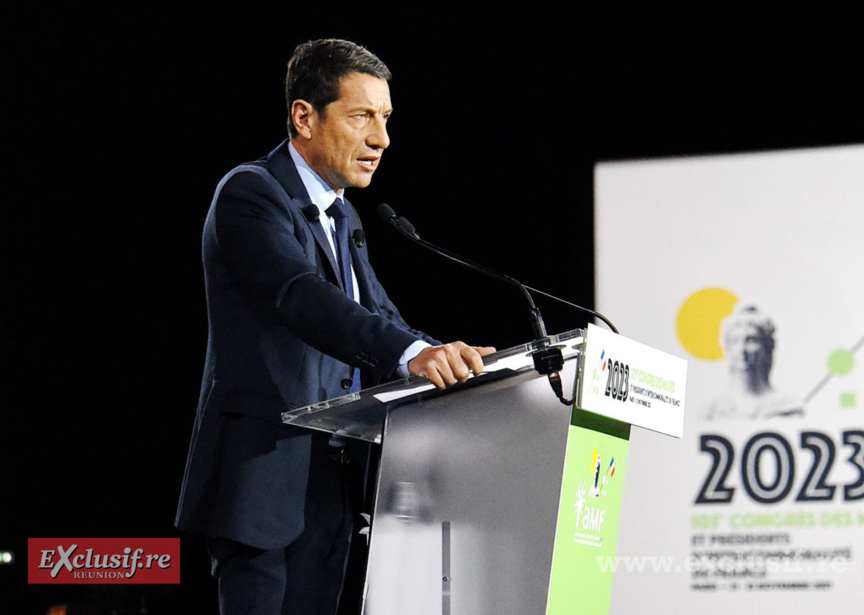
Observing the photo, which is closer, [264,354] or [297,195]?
[264,354]

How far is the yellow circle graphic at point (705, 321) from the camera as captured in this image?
389 centimetres

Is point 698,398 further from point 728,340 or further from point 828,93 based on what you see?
point 828,93

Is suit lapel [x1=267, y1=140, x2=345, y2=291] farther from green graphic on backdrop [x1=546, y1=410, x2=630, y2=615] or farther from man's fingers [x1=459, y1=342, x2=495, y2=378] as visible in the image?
green graphic on backdrop [x1=546, y1=410, x2=630, y2=615]

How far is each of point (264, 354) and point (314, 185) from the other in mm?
405

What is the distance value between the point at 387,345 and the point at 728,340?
2.49 meters

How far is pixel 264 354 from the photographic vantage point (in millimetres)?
1827

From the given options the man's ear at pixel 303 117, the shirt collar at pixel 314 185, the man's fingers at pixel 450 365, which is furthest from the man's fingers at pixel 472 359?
the man's ear at pixel 303 117

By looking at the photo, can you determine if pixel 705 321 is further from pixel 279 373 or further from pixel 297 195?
pixel 279 373

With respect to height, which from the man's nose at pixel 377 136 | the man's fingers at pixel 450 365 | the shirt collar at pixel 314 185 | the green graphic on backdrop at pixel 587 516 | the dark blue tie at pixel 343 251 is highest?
the man's nose at pixel 377 136

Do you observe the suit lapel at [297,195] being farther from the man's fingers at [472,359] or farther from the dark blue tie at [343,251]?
the man's fingers at [472,359]

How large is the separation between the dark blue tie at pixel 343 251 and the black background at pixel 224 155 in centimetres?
212

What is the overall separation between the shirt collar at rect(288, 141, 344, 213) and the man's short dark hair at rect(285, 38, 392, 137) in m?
0.07

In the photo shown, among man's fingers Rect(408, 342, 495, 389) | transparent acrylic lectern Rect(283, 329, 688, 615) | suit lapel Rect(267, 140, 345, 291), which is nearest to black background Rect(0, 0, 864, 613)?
suit lapel Rect(267, 140, 345, 291)

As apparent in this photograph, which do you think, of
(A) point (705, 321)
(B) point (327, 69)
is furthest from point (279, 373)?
(A) point (705, 321)
